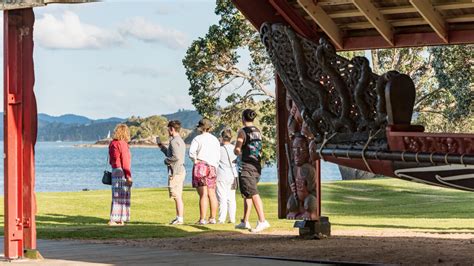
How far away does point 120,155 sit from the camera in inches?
805

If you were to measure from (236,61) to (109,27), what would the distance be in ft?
397

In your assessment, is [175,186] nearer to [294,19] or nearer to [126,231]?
[126,231]

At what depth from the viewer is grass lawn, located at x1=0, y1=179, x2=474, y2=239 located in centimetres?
1977

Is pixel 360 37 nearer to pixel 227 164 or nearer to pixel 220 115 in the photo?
pixel 227 164

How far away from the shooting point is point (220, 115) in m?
40.9

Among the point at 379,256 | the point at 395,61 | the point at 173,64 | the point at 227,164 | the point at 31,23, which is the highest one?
the point at 173,64

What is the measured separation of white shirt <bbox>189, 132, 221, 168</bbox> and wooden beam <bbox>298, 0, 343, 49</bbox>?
3248 millimetres

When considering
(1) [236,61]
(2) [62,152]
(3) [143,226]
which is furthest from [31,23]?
(2) [62,152]

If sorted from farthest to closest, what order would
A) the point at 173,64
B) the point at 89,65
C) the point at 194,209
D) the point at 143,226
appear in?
the point at 89,65 → the point at 173,64 → the point at 194,209 → the point at 143,226

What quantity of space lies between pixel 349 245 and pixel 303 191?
3.97 feet

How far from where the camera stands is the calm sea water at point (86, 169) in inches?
4375

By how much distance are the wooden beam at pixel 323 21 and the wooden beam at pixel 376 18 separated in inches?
31.7

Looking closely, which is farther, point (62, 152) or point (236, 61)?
point (62, 152)

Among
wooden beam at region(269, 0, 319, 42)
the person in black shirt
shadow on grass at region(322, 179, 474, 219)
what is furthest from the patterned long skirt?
shadow on grass at region(322, 179, 474, 219)
